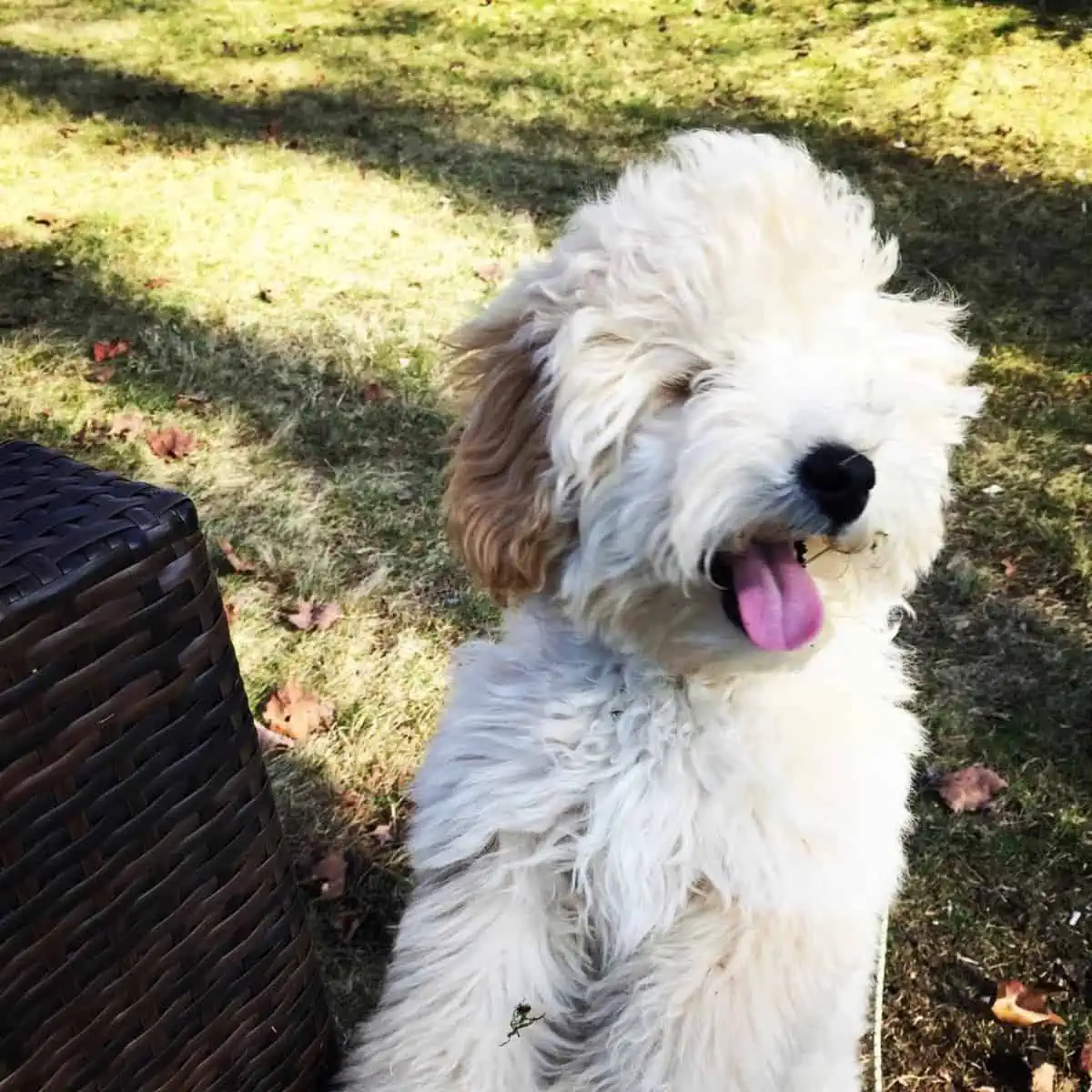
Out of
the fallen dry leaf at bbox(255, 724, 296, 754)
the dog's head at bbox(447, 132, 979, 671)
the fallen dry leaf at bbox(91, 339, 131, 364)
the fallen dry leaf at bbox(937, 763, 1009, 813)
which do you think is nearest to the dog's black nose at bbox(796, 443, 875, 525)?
the dog's head at bbox(447, 132, 979, 671)

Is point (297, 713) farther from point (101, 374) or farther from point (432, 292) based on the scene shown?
point (432, 292)

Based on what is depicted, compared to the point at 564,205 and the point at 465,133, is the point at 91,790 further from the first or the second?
the point at 465,133

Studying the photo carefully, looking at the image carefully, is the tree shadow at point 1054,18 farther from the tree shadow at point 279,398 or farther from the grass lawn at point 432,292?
the tree shadow at point 279,398

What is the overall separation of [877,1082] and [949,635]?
4.49 feet

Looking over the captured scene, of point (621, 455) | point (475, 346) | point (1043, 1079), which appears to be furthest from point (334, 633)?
point (1043, 1079)

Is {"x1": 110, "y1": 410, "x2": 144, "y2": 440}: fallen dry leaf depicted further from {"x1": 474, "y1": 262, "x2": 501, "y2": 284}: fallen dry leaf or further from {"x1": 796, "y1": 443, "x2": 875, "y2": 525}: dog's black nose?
{"x1": 796, "y1": 443, "x2": 875, "y2": 525}: dog's black nose

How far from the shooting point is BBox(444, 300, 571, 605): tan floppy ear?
1.68m

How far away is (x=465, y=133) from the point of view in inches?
246

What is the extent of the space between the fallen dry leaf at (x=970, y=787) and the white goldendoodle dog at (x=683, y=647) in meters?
0.89

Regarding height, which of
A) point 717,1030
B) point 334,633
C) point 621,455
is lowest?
point 334,633

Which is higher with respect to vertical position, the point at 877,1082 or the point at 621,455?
the point at 621,455

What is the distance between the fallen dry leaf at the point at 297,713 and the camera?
288 centimetres

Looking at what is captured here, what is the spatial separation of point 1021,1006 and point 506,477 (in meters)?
1.50

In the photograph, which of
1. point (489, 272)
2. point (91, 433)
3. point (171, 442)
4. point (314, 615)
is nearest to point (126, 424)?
point (91, 433)
